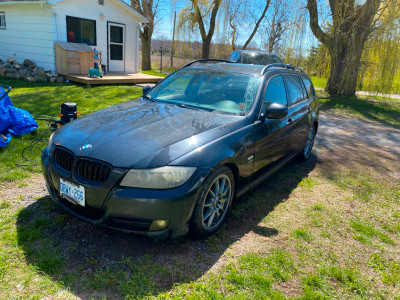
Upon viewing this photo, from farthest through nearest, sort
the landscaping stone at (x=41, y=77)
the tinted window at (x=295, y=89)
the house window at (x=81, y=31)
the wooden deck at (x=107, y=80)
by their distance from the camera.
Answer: the house window at (x=81, y=31)
the landscaping stone at (x=41, y=77)
the wooden deck at (x=107, y=80)
the tinted window at (x=295, y=89)

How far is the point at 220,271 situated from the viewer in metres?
2.52

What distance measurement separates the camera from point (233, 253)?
2.76 metres

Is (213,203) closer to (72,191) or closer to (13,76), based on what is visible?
(72,191)

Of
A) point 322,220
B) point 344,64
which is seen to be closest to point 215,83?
point 322,220

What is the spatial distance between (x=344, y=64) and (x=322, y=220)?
10746 mm

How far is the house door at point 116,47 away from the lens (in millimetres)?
13680

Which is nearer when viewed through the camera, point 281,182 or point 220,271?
point 220,271

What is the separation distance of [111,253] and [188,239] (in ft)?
2.31

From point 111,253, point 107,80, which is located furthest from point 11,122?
point 107,80

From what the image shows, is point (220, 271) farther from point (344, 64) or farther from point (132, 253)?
point (344, 64)

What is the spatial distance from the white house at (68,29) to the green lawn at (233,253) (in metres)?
9.25

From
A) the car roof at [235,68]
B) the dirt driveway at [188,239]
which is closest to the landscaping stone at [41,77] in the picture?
the dirt driveway at [188,239]

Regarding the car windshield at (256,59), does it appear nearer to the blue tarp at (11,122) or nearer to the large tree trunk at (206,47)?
the large tree trunk at (206,47)

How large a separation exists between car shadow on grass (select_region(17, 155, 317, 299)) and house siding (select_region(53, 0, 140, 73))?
415 inches
